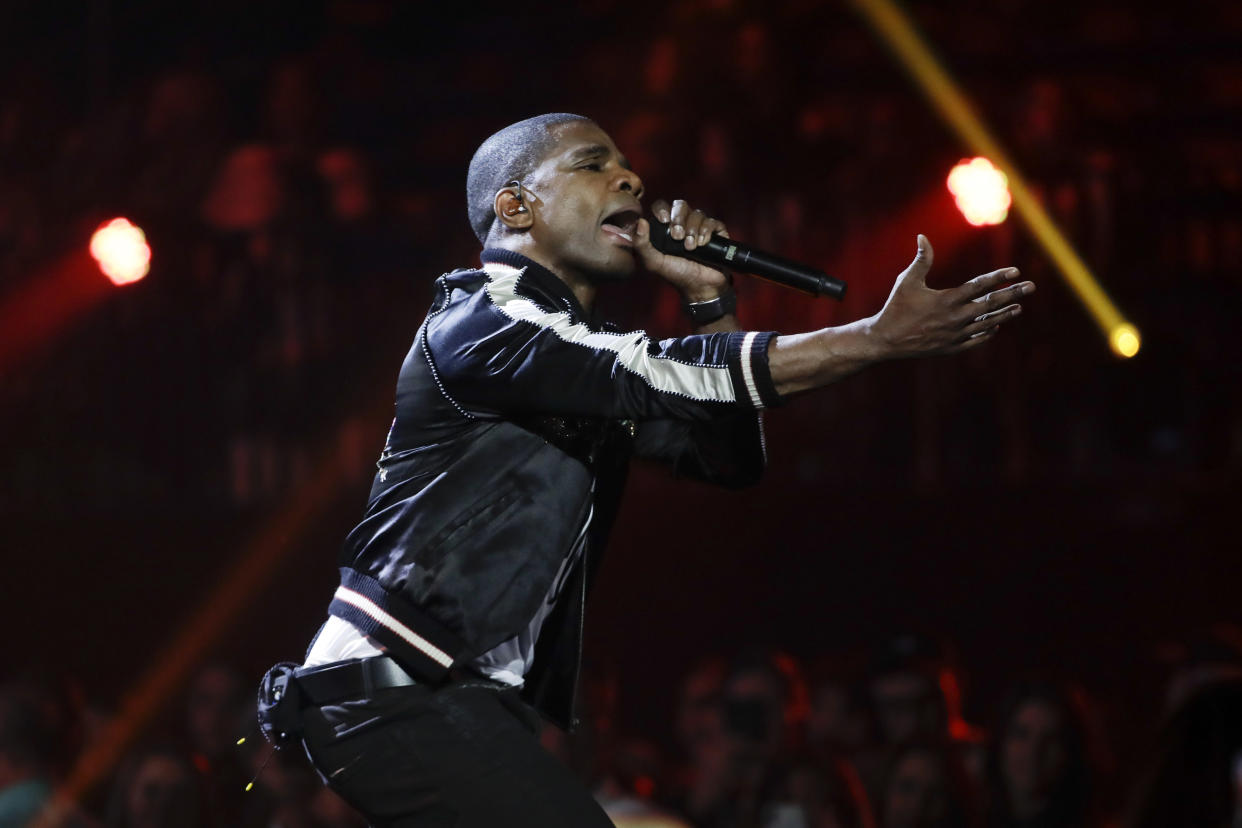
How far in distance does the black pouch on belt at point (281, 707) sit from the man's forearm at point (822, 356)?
0.88 meters

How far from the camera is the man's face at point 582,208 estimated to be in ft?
9.12

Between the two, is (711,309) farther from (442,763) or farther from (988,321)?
(442,763)

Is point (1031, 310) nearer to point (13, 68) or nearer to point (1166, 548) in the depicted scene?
point (1166, 548)

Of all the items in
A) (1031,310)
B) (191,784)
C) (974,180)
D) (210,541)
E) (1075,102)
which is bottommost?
(191,784)

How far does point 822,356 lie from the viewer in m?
2.28

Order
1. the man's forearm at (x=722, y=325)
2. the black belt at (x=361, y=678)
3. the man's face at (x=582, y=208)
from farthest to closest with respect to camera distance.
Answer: the man's forearm at (x=722, y=325) < the man's face at (x=582, y=208) < the black belt at (x=361, y=678)

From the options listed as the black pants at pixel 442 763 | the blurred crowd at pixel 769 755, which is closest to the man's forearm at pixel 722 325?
the black pants at pixel 442 763

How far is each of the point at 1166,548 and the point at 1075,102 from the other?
1.92 metres

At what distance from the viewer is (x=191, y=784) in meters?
4.77

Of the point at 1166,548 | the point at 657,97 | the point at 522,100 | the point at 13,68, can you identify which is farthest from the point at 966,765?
the point at 13,68

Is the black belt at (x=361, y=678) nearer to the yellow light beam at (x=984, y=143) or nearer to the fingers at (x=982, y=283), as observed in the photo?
the fingers at (x=982, y=283)

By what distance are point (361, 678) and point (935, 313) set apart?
1008 millimetres

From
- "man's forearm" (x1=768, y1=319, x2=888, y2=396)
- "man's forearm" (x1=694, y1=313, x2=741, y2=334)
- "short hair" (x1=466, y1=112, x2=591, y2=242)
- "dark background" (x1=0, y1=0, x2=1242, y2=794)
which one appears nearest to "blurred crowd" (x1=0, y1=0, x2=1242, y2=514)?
"dark background" (x1=0, y1=0, x2=1242, y2=794)

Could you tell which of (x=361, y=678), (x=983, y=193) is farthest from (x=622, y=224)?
(x=983, y=193)
